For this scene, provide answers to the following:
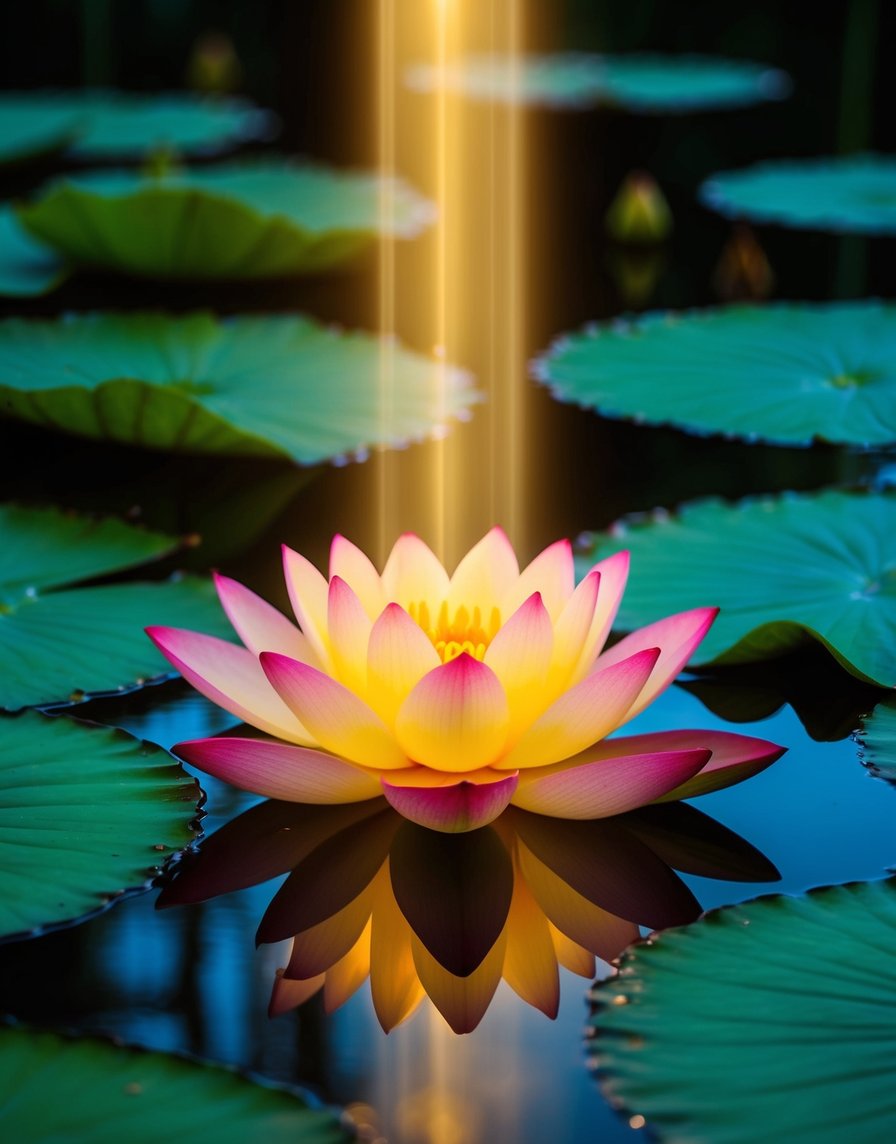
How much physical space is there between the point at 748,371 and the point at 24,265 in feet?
4.60

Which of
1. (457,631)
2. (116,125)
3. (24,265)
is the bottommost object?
(457,631)

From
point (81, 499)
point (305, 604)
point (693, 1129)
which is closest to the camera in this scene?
point (693, 1129)

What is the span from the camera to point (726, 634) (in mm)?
1439

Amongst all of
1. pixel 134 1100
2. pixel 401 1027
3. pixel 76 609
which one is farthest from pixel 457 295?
pixel 134 1100

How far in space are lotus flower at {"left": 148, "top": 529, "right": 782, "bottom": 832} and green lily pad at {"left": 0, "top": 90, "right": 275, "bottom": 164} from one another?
2554mm

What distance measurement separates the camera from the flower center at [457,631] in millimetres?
1171

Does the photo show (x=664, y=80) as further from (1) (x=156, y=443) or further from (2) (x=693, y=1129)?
(2) (x=693, y=1129)

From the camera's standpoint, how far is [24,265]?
8.81 feet

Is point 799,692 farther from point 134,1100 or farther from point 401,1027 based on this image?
point 134,1100

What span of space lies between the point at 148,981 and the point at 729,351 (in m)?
1.54

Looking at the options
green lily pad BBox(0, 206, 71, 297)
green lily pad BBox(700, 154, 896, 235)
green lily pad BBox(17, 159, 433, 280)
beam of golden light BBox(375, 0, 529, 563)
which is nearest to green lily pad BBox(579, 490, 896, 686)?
beam of golden light BBox(375, 0, 529, 563)

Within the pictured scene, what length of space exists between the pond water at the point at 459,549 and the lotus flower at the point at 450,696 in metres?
0.08

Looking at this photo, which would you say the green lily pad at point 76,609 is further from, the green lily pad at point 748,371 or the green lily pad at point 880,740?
the green lily pad at point 748,371

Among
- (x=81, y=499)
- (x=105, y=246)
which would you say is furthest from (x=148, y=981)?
(x=105, y=246)
